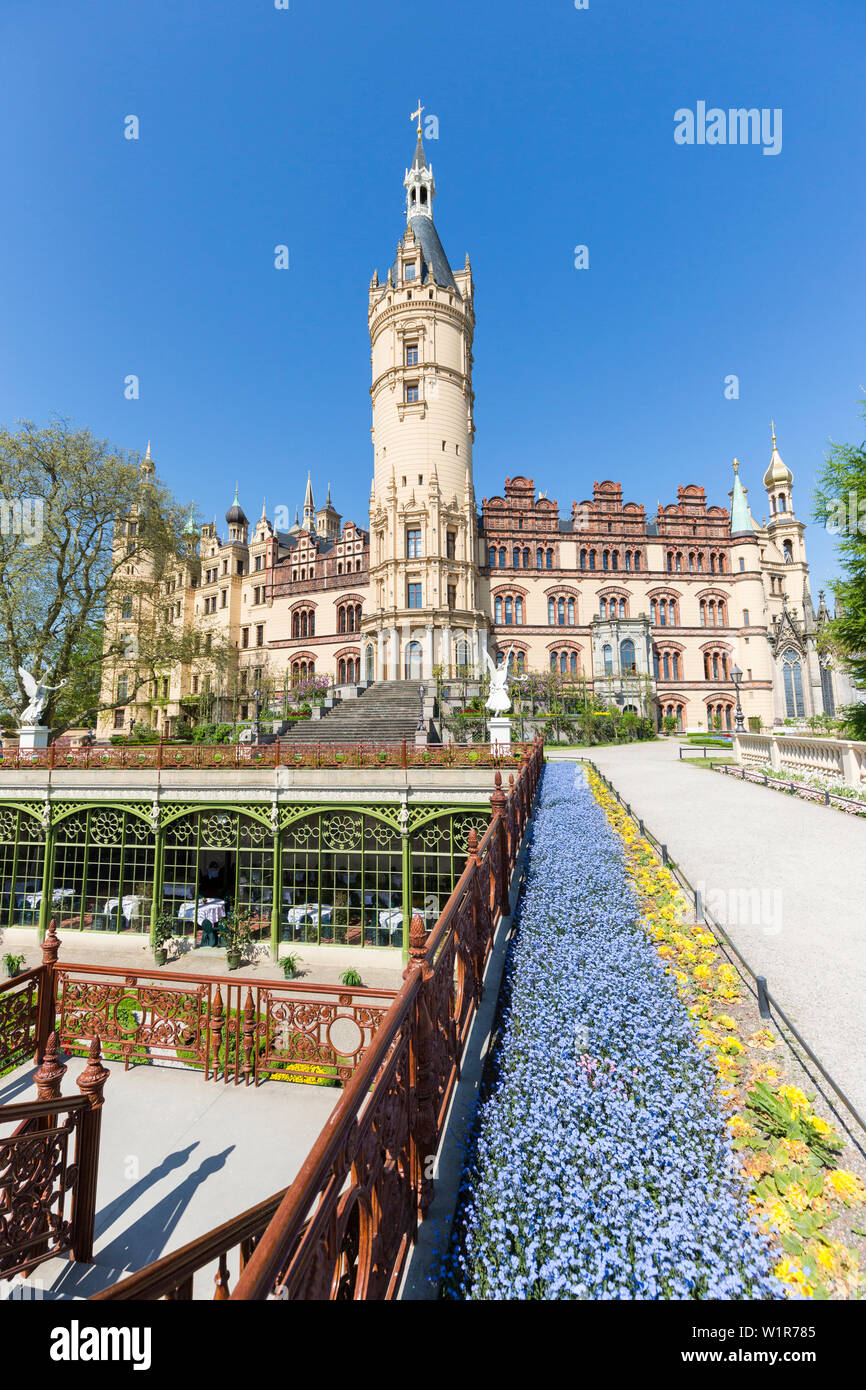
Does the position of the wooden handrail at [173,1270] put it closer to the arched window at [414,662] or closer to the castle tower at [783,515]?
the arched window at [414,662]

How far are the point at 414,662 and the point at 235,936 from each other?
2053 centimetres

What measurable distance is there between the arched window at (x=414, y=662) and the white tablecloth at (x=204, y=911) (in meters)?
18.7

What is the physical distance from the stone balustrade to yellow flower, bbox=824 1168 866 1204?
41.5 feet

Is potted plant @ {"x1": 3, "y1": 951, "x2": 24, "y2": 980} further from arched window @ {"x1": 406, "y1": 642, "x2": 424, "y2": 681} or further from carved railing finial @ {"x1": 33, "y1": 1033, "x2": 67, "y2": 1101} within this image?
arched window @ {"x1": 406, "y1": 642, "x2": 424, "y2": 681}

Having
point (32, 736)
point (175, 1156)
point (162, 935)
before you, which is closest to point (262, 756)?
point (162, 935)

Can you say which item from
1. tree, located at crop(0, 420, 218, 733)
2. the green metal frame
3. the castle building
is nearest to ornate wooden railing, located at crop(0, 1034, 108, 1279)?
the green metal frame

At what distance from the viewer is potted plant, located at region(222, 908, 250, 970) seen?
14.9 m

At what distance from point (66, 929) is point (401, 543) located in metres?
25.1

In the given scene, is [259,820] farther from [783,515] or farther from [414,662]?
[783,515]

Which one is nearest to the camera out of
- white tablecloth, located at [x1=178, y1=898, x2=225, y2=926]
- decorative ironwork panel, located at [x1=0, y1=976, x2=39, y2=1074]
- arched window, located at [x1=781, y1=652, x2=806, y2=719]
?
decorative ironwork panel, located at [x1=0, y1=976, x2=39, y2=1074]

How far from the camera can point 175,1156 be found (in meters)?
6.13

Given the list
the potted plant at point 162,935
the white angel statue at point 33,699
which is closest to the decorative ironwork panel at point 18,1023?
the potted plant at point 162,935

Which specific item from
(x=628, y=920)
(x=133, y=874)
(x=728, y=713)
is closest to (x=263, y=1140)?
(x=628, y=920)
